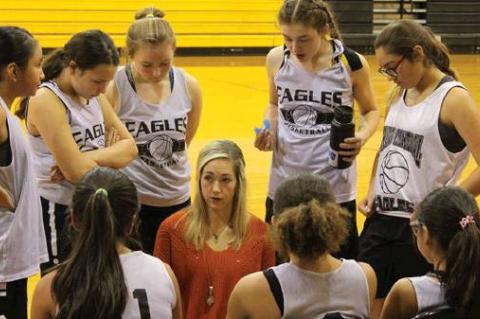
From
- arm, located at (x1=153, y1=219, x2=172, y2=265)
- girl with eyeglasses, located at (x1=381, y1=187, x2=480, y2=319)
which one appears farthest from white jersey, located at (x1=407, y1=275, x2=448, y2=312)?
arm, located at (x1=153, y1=219, x2=172, y2=265)

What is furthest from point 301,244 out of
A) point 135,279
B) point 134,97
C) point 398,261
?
point 134,97

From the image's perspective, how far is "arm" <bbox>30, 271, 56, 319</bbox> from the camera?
203 centimetres

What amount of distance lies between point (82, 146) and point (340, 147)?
3.31 feet

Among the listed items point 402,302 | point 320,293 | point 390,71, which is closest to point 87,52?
point 390,71

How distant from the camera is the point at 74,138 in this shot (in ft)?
9.78

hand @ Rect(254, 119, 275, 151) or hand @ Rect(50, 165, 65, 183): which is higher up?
hand @ Rect(254, 119, 275, 151)

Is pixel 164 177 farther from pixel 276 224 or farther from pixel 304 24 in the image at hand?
pixel 276 224

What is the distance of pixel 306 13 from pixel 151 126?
80 cm

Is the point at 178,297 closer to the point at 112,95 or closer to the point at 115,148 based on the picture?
the point at 115,148

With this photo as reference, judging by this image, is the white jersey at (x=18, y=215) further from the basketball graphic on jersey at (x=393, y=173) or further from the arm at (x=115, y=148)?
the basketball graphic on jersey at (x=393, y=173)

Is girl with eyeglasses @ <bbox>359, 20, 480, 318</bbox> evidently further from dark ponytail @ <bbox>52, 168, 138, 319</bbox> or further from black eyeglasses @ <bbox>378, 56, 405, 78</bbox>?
dark ponytail @ <bbox>52, 168, 138, 319</bbox>

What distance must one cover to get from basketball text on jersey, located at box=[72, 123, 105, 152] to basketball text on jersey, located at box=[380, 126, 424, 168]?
1.11 metres

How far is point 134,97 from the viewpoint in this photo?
3316 millimetres

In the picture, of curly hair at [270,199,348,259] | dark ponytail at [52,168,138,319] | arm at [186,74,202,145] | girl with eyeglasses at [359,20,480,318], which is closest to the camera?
dark ponytail at [52,168,138,319]
